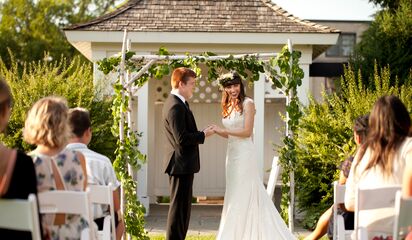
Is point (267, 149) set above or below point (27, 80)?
below

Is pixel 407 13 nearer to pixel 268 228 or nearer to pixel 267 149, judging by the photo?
pixel 267 149

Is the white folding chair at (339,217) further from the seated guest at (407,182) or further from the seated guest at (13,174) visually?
the seated guest at (13,174)

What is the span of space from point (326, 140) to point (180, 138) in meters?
3.93

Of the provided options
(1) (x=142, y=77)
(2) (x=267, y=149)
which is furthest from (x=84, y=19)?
(1) (x=142, y=77)

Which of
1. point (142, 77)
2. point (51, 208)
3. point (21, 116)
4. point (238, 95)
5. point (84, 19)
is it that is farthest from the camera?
point (84, 19)

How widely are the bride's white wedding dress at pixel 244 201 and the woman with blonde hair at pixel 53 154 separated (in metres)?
3.78

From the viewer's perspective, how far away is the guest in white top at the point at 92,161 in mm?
5891

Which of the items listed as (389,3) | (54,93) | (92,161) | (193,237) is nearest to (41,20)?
(389,3)

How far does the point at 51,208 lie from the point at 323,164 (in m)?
7.31

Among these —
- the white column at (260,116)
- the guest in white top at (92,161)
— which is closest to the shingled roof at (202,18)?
the white column at (260,116)

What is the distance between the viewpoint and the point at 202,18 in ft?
45.6

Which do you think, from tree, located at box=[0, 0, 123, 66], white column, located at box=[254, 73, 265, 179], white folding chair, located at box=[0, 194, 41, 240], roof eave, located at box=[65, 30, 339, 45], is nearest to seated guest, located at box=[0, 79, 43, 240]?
white folding chair, located at box=[0, 194, 41, 240]

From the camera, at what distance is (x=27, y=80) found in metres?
11.5

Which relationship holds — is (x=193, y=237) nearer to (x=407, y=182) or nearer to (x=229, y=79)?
(x=229, y=79)
